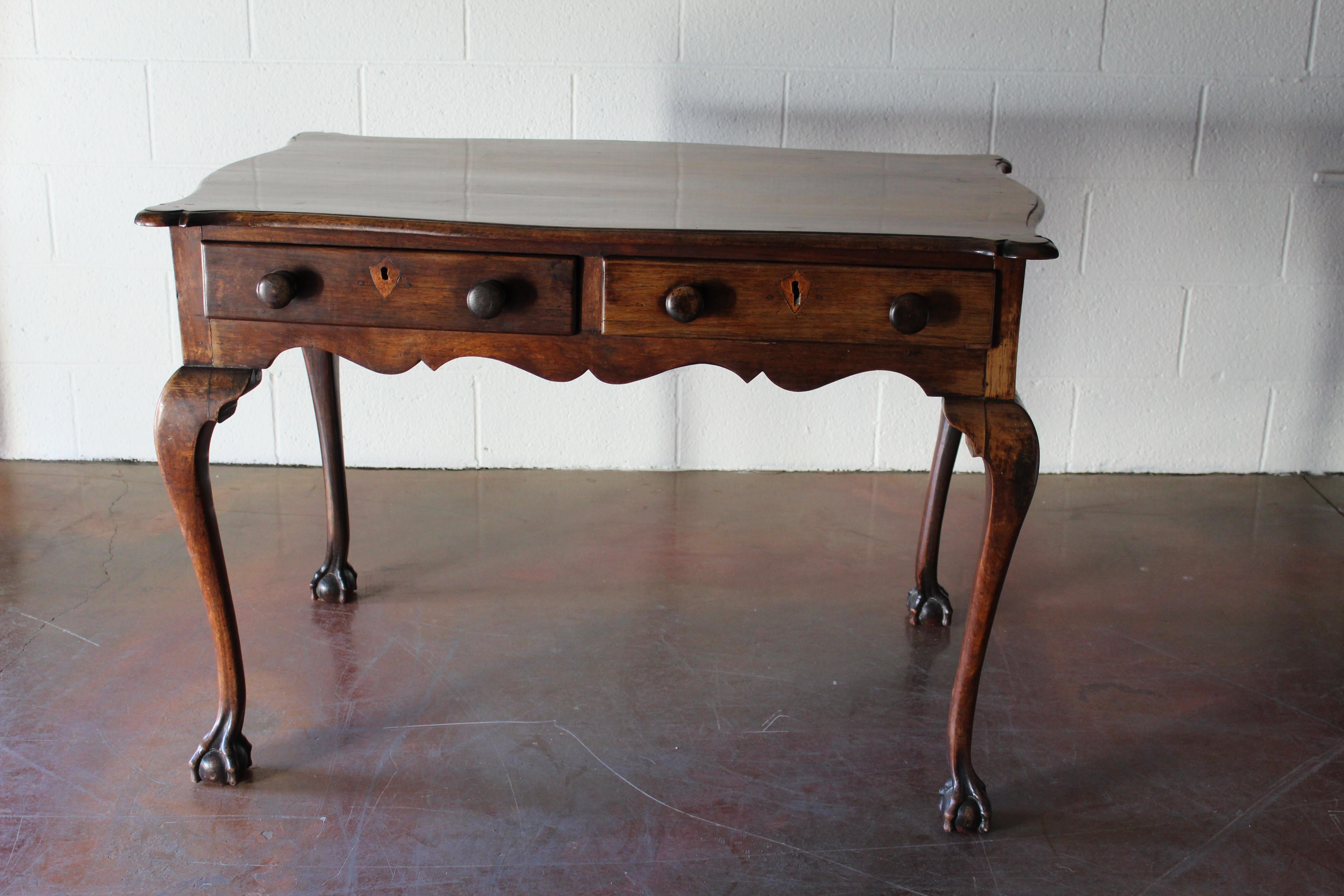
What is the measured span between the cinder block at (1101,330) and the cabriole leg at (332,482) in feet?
5.54

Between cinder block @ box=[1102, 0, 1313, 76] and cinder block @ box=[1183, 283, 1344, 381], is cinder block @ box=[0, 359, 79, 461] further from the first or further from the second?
cinder block @ box=[1183, 283, 1344, 381]

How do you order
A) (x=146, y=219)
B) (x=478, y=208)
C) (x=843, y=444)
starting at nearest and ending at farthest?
1. (x=146, y=219)
2. (x=478, y=208)
3. (x=843, y=444)

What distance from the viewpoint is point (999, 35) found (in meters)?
2.69

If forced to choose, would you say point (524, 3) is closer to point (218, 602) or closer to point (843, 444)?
point (843, 444)

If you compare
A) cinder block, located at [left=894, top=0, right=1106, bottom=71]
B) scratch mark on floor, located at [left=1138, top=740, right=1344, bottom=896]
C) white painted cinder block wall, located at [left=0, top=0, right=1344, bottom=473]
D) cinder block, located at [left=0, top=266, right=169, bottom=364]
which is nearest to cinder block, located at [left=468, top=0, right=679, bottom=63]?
white painted cinder block wall, located at [left=0, top=0, right=1344, bottom=473]

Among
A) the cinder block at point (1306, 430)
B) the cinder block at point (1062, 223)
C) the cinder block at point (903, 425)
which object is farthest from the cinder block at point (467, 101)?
the cinder block at point (1306, 430)

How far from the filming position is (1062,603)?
227 cm

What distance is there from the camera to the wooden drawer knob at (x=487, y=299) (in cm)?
146

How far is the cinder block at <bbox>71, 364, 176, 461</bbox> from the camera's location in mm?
2896

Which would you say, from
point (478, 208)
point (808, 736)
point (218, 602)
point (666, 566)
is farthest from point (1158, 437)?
point (218, 602)

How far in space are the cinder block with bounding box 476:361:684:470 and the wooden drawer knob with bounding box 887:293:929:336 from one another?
4.79 feet

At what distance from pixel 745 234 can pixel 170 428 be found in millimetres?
817

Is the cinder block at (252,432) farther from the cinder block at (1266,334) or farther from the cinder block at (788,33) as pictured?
the cinder block at (1266,334)

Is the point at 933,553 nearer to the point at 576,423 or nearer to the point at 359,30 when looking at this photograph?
the point at 576,423
